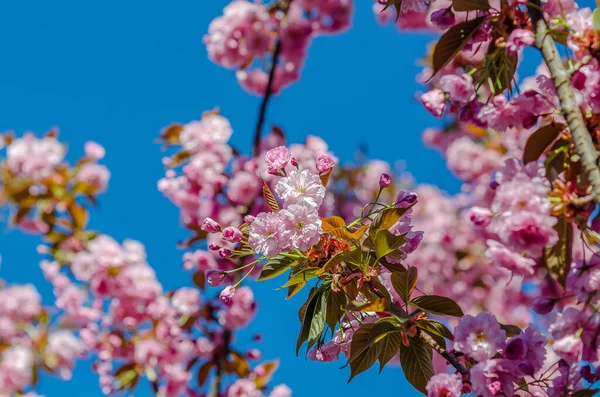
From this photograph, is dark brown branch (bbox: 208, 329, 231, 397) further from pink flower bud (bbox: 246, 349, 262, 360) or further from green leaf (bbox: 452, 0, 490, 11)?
green leaf (bbox: 452, 0, 490, 11)

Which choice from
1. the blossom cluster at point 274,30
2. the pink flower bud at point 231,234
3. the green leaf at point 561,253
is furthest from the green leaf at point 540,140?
the blossom cluster at point 274,30

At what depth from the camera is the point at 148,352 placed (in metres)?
3.59

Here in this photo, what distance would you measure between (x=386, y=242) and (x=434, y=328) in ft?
0.64

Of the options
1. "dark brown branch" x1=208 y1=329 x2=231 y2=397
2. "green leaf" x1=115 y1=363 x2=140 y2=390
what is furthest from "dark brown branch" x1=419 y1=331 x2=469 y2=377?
"green leaf" x1=115 y1=363 x2=140 y2=390

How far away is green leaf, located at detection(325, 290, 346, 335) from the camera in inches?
48.3

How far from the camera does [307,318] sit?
1229mm

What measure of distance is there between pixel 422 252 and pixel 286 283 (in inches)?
200

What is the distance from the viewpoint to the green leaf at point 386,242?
1.17m

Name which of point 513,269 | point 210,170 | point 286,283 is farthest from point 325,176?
point 210,170

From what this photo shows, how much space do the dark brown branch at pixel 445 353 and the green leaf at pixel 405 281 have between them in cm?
8

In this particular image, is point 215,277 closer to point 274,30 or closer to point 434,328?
point 434,328

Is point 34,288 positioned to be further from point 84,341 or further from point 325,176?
point 325,176

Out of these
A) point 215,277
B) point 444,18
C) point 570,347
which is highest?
point 444,18

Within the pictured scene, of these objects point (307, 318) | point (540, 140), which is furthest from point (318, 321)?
point (540, 140)
